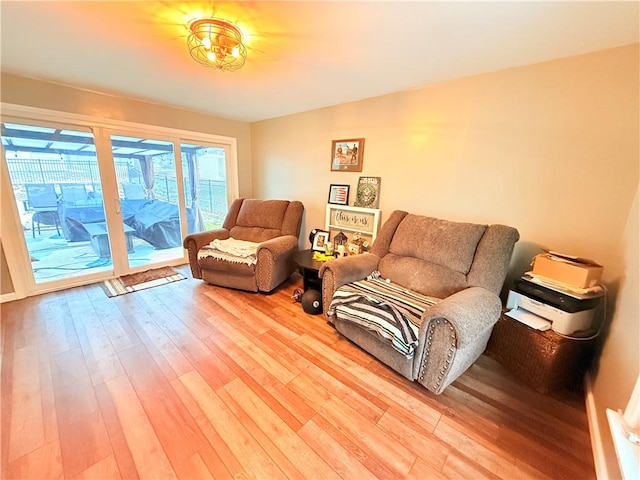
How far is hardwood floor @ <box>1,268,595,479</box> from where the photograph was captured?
43.6 inches

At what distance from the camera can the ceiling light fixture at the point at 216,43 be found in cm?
139

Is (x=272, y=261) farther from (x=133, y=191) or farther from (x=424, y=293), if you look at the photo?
(x=133, y=191)

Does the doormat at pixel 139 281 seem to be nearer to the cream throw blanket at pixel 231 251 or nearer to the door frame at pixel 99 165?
the door frame at pixel 99 165

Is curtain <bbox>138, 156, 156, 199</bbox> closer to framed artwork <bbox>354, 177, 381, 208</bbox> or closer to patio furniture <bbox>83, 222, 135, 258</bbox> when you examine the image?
patio furniture <bbox>83, 222, 135, 258</bbox>

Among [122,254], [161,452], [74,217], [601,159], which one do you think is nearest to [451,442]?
[161,452]

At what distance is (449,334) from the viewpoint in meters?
1.31

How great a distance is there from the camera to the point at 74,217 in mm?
2736

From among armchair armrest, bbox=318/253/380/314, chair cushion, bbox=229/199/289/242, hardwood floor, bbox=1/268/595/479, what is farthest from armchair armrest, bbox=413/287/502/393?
chair cushion, bbox=229/199/289/242

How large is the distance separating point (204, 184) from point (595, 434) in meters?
4.36

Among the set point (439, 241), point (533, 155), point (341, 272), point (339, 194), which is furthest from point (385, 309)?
point (339, 194)

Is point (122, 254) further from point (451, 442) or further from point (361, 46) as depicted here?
point (451, 442)

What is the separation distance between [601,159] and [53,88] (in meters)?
4.54

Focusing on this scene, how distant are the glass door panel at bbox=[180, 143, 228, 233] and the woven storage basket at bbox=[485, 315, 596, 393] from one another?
3.78m

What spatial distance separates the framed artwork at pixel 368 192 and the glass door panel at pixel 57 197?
9.64 ft
